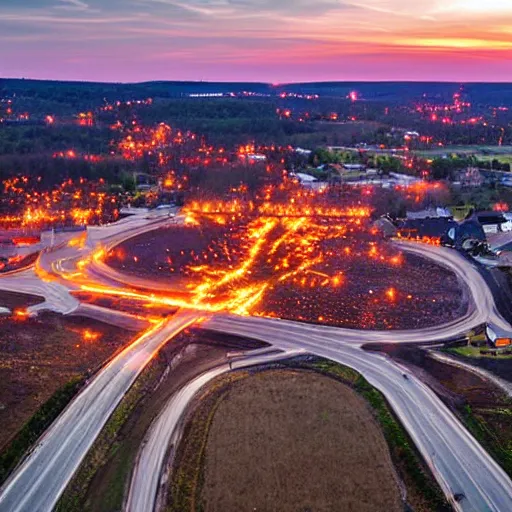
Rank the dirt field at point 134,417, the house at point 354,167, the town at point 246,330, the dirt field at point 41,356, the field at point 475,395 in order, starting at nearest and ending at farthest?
1. the dirt field at point 134,417
2. the town at point 246,330
3. the field at point 475,395
4. the dirt field at point 41,356
5. the house at point 354,167

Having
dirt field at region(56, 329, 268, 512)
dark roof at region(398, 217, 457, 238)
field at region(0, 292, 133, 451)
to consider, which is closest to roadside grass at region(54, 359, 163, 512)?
dirt field at region(56, 329, 268, 512)

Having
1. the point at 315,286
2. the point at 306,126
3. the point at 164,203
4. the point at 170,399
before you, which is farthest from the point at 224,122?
the point at 170,399

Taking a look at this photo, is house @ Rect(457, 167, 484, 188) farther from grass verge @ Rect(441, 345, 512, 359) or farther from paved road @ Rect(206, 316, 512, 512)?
paved road @ Rect(206, 316, 512, 512)

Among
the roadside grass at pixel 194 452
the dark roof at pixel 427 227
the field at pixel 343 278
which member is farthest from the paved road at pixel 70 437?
the dark roof at pixel 427 227

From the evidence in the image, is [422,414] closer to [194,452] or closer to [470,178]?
[194,452]

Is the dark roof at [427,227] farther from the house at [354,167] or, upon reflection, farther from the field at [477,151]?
the field at [477,151]

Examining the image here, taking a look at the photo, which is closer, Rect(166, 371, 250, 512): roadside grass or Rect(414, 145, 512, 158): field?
Rect(166, 371, 250, 512): roadside grass
